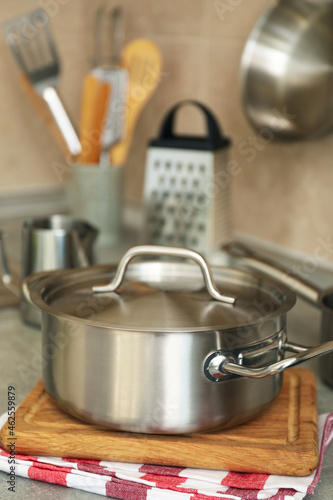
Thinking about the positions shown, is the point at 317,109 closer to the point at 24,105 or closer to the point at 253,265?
the point at 253,265

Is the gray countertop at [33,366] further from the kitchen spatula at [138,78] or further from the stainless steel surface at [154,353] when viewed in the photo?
the kitchen spatula at [138,78]

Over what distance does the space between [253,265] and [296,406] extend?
0.25 metres

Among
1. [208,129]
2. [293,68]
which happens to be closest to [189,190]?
[208,129]

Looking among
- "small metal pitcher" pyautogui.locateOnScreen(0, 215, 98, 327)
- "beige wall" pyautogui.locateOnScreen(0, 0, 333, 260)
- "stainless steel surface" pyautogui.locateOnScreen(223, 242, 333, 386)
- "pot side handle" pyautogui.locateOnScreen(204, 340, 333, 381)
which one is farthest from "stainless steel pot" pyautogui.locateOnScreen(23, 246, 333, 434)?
"beige wall" pyautogui.locateOnScreen(0, 0, 333, 260)

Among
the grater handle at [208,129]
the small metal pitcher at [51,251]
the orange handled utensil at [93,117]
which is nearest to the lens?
the small metal pitcher at [51,251]

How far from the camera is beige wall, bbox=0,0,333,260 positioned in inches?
45.4

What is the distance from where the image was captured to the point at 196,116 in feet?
4.41

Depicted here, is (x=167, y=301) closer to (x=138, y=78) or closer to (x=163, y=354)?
(x=163, y=354)

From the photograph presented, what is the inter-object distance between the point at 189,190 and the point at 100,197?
0.30 metres

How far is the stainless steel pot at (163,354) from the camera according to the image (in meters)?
0.53

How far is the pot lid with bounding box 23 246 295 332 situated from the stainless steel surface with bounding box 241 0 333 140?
375mm

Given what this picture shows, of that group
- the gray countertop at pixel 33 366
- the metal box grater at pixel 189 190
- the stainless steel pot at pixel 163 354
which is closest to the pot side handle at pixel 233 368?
the stainless steel pot at pixel 163 354

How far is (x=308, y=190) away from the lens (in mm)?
1140

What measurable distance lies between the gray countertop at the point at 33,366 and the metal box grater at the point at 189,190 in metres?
0.18
